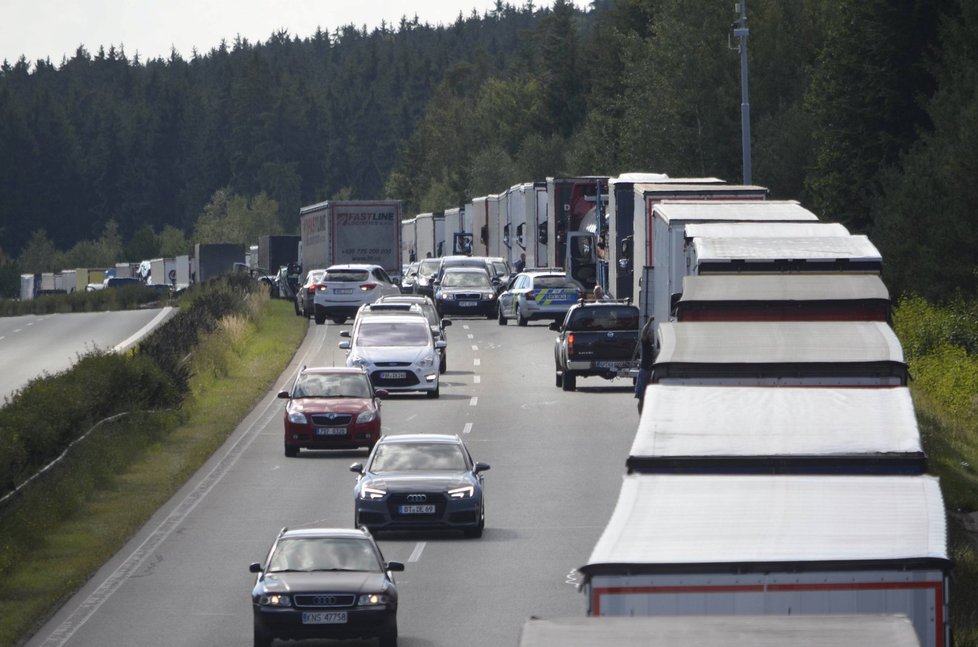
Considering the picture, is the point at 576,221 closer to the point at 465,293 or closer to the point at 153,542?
the point at 465,293

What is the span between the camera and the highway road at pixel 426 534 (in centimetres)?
2025

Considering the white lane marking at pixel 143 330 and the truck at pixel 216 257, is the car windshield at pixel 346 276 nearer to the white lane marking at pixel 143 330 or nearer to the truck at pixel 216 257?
the white lane marking at pixel 143 330

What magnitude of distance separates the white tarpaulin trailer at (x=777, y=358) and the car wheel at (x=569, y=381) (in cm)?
2017

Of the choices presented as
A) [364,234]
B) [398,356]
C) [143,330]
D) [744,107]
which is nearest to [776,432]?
[398,356]

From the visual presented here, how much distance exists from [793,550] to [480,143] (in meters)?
174

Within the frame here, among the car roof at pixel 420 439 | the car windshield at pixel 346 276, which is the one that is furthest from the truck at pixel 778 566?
the car windshield at pixel 346 276

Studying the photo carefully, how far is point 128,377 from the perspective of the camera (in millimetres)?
36812

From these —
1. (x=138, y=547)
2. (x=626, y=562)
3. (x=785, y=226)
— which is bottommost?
(x=138, y=547)

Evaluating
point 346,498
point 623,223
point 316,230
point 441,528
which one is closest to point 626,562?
point 441,528

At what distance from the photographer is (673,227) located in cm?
3181

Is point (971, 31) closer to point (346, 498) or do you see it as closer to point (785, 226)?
point (785, 226)

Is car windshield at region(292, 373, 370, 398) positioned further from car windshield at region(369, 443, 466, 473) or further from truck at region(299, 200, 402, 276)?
truck at region(299, 200, 402, 276)

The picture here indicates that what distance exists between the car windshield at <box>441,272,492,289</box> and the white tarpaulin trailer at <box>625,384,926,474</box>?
45725 millimetres

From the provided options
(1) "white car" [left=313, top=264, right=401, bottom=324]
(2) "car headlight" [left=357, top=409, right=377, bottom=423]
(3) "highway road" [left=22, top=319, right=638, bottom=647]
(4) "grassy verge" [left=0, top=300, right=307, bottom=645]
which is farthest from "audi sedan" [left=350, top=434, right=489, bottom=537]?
(1) "white car" [left=313, top=264, right=401, bottom=324]
